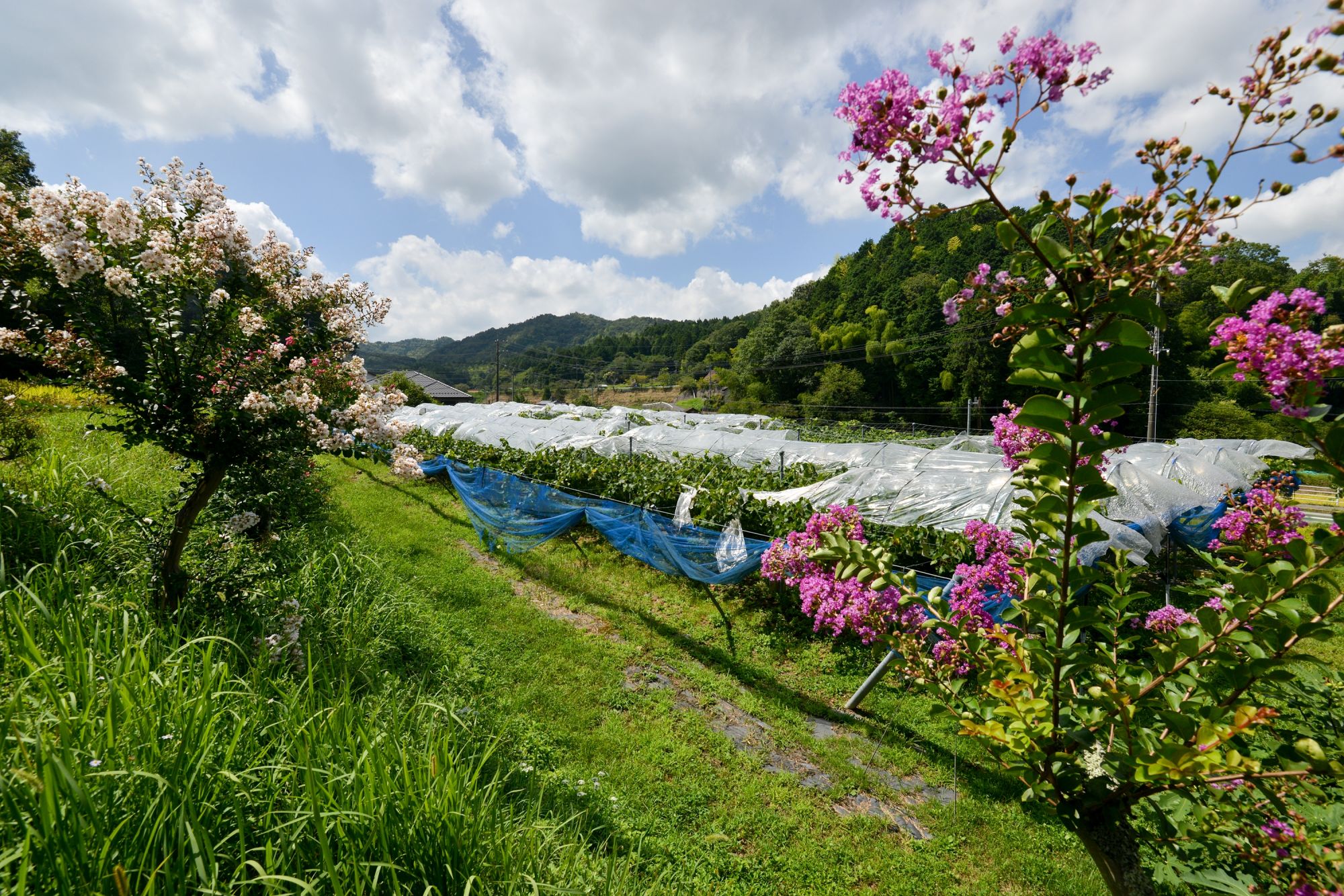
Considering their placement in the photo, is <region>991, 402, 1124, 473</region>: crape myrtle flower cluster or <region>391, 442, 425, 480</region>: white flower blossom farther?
<region>391, 442, 425, 480</region>: white flower blossom

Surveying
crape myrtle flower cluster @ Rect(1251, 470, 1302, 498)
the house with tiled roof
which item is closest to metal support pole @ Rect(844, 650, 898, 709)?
crape myrtle flower cluster @ Rect(1251, 470, 1302, 498)

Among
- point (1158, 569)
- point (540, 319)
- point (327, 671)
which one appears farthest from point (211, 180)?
point (540, 319)

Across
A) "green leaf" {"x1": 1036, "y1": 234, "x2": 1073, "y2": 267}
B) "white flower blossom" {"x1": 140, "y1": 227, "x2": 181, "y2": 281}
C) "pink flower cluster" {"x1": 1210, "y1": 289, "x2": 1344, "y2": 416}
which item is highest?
"white flower blossom" {"x1": 140, "y1": 227, "x2": 181, "y2": 281}

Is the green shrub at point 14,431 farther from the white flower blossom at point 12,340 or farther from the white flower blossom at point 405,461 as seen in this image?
the white flower blossom at point 405,461

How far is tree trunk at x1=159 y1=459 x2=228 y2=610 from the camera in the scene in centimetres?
335

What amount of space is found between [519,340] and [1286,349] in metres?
161

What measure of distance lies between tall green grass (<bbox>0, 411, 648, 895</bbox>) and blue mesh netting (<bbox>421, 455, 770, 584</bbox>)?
3556 millimetres

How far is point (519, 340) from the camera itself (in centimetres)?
15275

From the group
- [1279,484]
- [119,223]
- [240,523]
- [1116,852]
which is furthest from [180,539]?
[1279,484]

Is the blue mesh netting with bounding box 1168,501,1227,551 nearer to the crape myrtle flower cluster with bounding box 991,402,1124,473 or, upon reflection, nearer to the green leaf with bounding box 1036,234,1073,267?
the crape myrtle flower cluster with bounding box 991,402,1124,473

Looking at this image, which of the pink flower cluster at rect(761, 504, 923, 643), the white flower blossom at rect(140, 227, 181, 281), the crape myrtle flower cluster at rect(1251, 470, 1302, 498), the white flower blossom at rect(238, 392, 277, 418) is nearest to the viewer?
the pink flower cluster at rect(761, 504, 923, 643)

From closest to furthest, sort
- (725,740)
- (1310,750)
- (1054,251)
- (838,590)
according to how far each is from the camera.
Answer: (1310,750) < (1054,251) < (838,590) < (725,740)

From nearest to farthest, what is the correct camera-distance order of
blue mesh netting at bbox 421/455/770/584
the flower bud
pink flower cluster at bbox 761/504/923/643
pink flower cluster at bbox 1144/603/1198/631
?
the flower bud
pink flower cluster at bbox 761/504/923/643
pink flower cluster at bbox 1144/603/1198/631
blue mesh netting at bbox 421/455/770/584

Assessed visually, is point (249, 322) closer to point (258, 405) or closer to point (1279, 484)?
point (258, 405)
